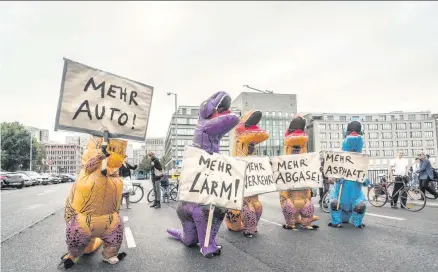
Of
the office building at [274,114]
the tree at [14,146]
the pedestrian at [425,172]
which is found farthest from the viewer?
the office building at [274,114]

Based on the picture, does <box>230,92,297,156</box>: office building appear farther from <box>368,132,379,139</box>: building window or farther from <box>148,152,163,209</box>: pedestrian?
<box>148,152,163,209</box>: pedestrian

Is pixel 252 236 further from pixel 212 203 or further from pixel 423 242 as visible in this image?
pixel 423 242

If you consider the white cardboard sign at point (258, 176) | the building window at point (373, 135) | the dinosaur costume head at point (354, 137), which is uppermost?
the building window at point (373, 135)

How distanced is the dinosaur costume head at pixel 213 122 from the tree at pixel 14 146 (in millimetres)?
45270

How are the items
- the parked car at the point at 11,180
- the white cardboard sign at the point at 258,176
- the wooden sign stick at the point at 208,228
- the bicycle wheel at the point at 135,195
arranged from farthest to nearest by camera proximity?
the parked car at the point at 11,180 < the bicycle wheel at the point at 135,195 < the white cardboard sign at the point at 258,176 < the wooden sign stick at the point at 208,228

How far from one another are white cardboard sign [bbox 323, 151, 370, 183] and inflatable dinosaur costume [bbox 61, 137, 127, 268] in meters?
4.57

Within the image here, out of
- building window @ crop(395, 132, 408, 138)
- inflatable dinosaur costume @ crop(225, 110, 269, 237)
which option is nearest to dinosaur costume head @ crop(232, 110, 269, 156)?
inflatable dinosaur costume @ crop(225, 110, 269, 237)

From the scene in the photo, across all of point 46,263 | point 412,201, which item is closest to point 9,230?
point 46,263

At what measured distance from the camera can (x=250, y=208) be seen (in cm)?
605

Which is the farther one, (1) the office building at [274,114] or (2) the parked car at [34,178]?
(1) the office building at [274,114]

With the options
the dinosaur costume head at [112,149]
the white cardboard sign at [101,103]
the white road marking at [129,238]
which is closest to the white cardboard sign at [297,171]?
the white road marking at [129,238]

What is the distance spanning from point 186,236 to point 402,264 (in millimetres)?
3016

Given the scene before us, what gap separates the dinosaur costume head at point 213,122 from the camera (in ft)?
15.9

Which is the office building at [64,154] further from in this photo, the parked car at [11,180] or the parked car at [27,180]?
the parked car at [11,180]
